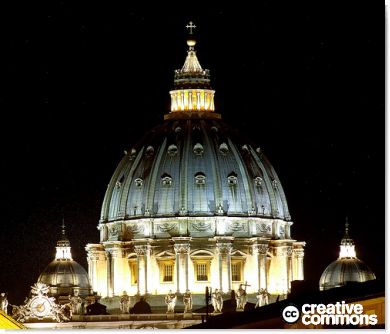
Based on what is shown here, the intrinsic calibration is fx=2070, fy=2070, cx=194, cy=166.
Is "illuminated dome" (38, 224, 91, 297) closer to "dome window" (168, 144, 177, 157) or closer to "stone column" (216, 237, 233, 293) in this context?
"stone column" (216, 237, 233, 293)

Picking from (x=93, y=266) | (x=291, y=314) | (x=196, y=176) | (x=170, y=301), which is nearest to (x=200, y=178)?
(x=196, y=176)

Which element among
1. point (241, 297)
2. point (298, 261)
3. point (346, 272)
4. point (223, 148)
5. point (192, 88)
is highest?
point (192, 88)

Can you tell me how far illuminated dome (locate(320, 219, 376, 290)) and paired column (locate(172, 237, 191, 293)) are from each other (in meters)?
7.38

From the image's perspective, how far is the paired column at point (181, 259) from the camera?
353ft

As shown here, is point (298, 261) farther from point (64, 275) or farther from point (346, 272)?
point (64, 275)

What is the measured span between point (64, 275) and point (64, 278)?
19 cm

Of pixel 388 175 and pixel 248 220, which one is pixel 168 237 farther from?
pixel 388 175

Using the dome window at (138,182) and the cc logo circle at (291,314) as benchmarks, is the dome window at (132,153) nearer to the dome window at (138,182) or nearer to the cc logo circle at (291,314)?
the dome window at (138,182)

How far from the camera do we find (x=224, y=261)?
4252 inches

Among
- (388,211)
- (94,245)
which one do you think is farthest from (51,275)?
(388,211)

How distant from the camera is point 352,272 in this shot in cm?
10375

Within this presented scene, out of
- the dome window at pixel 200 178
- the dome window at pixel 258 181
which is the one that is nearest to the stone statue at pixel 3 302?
the dome window at pixel 200 178

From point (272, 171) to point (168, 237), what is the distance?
653 cm

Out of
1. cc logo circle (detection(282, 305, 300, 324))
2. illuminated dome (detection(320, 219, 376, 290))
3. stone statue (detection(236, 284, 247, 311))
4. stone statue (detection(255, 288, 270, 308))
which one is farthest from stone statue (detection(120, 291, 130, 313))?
cc logo circle (detection(282, 305, 300, 324))
